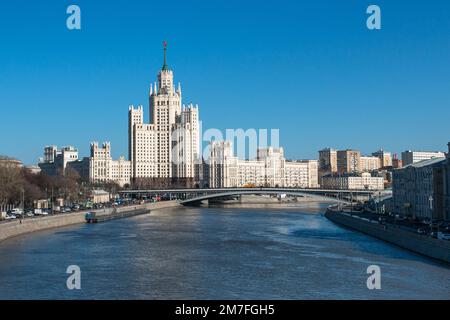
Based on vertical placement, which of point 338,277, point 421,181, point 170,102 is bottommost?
point 338,277

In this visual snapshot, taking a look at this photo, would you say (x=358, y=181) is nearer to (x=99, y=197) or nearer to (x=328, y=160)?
(x=328, y=160)

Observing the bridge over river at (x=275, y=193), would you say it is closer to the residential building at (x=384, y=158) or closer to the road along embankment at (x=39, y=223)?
the road along embankment at (x=39, y=223)

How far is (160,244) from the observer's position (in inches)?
1160

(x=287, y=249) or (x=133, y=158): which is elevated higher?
(x=133, y=158)

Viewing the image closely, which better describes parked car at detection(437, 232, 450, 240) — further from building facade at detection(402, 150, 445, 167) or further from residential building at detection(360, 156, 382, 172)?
residential building at detection(360, 156, 382, 172)

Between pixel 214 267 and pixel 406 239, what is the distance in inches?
377

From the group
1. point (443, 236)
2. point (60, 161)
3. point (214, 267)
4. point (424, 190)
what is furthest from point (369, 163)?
point (214, 267)

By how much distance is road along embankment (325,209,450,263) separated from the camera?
2257 centimetres

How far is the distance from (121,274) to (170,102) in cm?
9801

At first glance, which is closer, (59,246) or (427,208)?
(59,246)

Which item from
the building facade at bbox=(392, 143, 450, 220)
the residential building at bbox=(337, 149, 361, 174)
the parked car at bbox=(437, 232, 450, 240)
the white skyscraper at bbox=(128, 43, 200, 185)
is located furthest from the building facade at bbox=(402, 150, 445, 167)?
the parked car at bbox=(437, 232, 450, 240)
